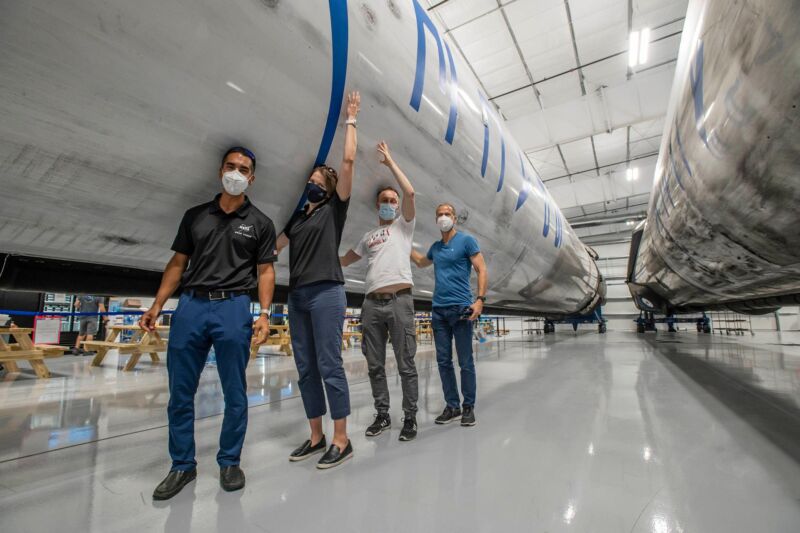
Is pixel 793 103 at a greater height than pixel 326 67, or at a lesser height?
lesser

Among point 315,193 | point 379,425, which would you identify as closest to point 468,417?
point 379,425

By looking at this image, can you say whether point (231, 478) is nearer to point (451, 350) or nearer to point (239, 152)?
point (239, 152)

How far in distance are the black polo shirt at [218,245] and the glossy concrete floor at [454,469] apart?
0.65 m

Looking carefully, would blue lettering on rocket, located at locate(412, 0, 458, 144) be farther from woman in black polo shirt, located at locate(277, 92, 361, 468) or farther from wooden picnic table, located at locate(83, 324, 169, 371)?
wooden picnic table, located at locate(83, 324, 169, 371)

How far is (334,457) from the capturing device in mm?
1374

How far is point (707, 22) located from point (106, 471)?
2.63 meters

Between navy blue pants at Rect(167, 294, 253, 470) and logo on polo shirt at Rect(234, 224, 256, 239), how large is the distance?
0.68ft

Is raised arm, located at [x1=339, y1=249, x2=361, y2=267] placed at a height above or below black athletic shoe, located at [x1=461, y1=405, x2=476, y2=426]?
above

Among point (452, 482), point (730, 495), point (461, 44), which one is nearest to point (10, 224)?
point (452, 482)

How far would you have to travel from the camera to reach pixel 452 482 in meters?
1.23

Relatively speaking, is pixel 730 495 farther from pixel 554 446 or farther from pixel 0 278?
pixel 0 278

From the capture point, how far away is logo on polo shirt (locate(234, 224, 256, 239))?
4.18 ft

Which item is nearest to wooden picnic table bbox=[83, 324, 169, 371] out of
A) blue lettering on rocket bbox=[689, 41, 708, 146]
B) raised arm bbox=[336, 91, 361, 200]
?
raised arm bbox=[336, 91, 361, 200]

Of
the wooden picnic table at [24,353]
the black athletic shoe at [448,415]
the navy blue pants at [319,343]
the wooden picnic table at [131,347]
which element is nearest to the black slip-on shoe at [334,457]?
the navy blue pants at [319,343]
